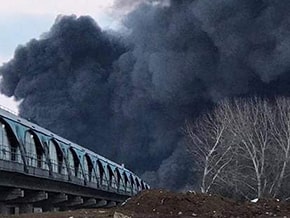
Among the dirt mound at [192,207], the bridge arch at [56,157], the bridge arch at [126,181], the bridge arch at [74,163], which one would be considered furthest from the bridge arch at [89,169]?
the dirt mound at [192,207]

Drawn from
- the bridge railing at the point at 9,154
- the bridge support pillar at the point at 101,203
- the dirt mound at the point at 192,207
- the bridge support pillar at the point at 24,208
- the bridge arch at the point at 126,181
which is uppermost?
the bridge arch at the point at 126,181

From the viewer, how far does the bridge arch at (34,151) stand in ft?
115

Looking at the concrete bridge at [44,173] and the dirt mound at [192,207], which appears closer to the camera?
the dirt mound at [192,207]

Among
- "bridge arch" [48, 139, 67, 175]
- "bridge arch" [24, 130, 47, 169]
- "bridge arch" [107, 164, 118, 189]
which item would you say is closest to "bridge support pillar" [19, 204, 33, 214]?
"bridge arch" [48, 139, 67, 175]

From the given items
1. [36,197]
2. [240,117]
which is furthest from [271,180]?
[36,197]

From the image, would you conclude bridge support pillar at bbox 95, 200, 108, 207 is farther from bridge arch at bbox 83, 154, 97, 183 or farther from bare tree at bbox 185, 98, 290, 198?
bare tree at bbox 185, 98, 290, 198

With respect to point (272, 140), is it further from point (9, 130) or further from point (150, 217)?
point (150, 217)

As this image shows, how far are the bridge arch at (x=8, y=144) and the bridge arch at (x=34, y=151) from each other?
0.98 meters

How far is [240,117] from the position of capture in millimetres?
42719

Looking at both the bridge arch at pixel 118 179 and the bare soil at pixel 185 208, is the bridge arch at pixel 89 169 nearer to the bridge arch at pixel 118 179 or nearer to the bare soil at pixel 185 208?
the bridge arch at pixel 118 179

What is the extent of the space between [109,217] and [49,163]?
830 inches

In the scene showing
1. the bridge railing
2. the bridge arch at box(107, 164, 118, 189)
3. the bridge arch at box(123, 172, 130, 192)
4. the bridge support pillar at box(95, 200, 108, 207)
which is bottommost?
the bridge railing

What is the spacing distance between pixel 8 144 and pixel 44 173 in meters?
4.74

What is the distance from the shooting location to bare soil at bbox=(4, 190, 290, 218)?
62.7 feet
